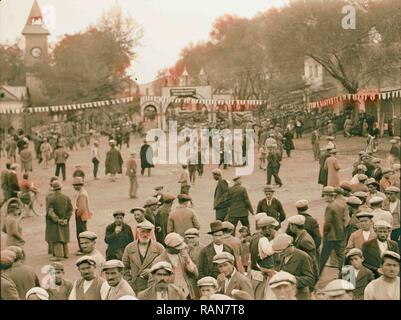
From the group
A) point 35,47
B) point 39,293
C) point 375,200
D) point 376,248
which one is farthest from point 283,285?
point 35,47

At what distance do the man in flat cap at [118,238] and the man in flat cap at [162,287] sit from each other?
88 centimetres

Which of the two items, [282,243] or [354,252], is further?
[354,252]

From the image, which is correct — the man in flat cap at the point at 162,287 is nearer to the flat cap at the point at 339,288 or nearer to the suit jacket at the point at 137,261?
the suit jacket at the point at 137,261

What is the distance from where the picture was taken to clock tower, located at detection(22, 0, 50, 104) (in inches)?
378

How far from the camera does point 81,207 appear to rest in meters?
9.64

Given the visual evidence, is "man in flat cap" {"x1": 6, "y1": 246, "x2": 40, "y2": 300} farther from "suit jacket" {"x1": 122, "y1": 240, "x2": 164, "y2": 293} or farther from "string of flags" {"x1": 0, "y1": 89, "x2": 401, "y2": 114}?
"string of flags" {"x1": 0, "y1": 89, "x2": 401, "y2": 114}

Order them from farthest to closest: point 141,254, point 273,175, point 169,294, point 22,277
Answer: point 273,175
point 141,254
point 22,277
point 169,294

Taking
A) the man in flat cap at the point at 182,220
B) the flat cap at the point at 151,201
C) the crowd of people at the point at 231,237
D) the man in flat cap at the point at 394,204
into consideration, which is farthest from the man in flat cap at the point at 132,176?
the man in flat cap at the point at 394,204

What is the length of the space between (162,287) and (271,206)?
2335 mm

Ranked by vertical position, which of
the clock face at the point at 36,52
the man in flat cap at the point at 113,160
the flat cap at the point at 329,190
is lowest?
the flat cap at the point at 329,190

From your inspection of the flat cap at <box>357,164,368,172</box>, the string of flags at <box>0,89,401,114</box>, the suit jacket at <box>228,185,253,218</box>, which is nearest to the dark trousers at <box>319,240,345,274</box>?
the suit jacket at <box>228,185,253,218</box>

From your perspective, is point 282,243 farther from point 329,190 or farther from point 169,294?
point 329,190

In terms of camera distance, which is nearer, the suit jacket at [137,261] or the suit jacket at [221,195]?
the suit jacket at [137,261]

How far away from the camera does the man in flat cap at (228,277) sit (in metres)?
7.07
